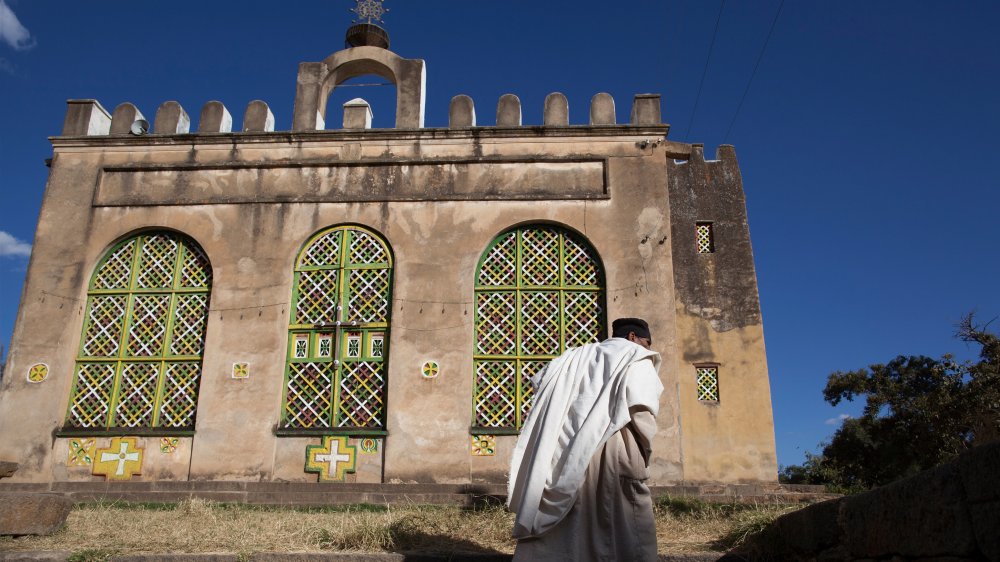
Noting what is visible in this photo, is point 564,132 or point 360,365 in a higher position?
point 564,132

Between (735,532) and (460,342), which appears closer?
(735,532)

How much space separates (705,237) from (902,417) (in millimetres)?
13111

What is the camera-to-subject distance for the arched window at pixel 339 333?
33.3ft

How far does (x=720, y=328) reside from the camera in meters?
11.3

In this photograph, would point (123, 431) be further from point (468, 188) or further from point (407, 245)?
point (468, 188)

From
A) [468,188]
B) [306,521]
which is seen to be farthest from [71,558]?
[468,188]

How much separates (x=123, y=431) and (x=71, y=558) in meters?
5.33

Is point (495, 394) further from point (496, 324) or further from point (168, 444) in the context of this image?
point (168, 444)

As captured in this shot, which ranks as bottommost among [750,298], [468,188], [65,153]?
[750,298]

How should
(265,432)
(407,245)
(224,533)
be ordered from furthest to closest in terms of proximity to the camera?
(407,245)
(265,432)
(224,533)

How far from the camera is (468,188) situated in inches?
434

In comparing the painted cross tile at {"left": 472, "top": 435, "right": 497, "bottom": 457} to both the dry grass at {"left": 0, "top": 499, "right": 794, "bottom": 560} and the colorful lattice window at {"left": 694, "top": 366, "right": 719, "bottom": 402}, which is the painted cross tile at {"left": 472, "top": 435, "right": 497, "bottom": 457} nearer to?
the dry grass at {"left": 0, "top": 499, "right": 794, "bottom": 560}

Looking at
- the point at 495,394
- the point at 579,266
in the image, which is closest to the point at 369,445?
the point at 495,394

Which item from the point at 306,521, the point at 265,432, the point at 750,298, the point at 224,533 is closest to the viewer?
the point at 224,533
